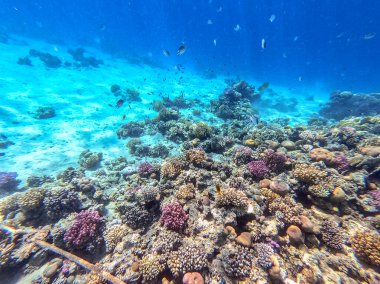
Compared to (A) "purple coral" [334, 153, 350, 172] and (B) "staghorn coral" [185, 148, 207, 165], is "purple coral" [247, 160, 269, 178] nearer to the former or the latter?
(B) "staghorn coral" [185, 148, 207, 165]

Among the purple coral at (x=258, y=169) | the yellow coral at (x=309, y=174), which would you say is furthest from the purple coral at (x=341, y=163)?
the purple coral at (x=258, y=169)

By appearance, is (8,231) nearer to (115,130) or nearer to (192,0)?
(115,130)

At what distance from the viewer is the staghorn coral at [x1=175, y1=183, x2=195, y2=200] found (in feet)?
16.1

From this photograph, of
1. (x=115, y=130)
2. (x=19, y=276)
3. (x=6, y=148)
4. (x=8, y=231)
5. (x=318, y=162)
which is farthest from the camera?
(x=115, y=130)

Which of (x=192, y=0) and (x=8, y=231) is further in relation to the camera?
(x=192, y=0)

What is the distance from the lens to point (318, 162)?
616cm

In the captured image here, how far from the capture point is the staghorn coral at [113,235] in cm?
468

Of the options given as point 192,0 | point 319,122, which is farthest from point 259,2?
point 319,122

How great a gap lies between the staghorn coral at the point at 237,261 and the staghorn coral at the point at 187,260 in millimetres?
427

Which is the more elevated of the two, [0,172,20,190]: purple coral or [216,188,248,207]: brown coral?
[216,188,248,207]: brown coral

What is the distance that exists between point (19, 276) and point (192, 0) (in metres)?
101

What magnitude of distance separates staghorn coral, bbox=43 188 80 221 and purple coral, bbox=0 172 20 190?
4074 mm

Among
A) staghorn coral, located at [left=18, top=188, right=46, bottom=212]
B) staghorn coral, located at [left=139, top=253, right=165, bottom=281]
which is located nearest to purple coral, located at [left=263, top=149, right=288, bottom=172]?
staghorn coral, located at [left=139, top=253, right=165, bottom=281]

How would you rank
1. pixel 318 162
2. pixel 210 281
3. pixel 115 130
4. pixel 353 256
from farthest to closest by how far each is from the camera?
pixel 115 130
pixel 318 162
pixel 353 256
pixel 210 281
